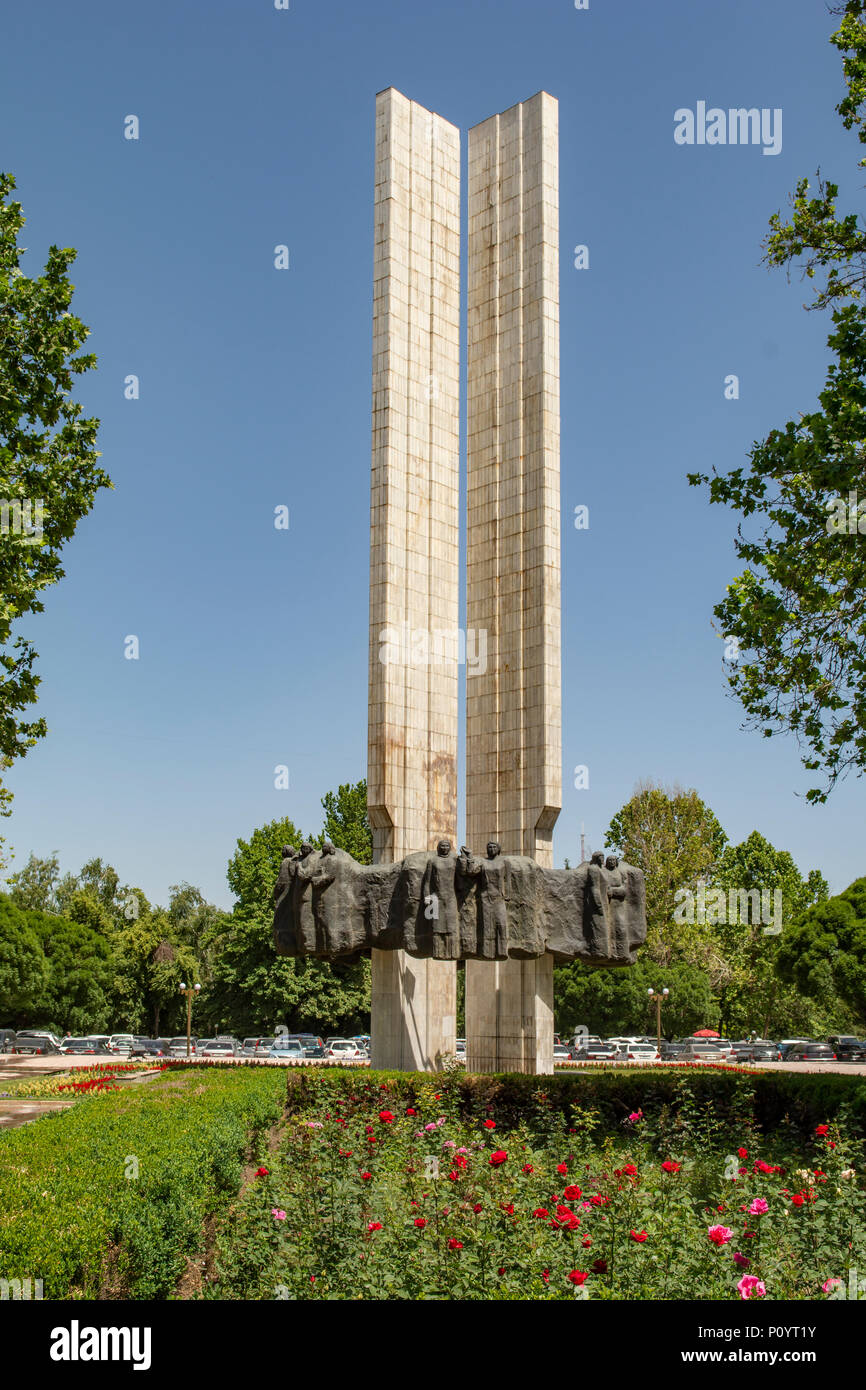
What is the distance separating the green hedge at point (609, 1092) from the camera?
43.2ft

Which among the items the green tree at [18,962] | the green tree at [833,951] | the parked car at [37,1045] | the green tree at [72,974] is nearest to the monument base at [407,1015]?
the green tree at [833,951]

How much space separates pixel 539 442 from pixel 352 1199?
47.1 ft

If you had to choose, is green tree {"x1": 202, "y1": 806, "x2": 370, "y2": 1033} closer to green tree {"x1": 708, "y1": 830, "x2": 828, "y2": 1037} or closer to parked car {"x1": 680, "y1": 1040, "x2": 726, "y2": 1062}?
parked car {"x1": 680, "y1": 1040, "x2": 726, "y2": 1062}

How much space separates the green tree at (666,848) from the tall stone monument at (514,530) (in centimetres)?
2387

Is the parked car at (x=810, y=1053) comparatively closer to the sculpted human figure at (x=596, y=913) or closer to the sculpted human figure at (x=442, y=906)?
the sculpted human figure at (x=596, y=913)

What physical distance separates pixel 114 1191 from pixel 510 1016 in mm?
A: 11988

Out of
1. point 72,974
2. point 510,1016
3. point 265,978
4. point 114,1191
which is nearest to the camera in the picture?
point 114,1191

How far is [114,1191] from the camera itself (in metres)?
6.34

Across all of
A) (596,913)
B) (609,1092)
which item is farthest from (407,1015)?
(609,1092)

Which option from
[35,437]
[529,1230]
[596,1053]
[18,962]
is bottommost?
[596,1053]

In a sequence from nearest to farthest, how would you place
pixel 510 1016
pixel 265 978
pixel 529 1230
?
pixel 529 1230 → pixel 510 1016 → pixel 265 978

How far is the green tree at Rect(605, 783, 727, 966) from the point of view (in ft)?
135

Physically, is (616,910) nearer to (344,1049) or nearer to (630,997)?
(344,1049)
